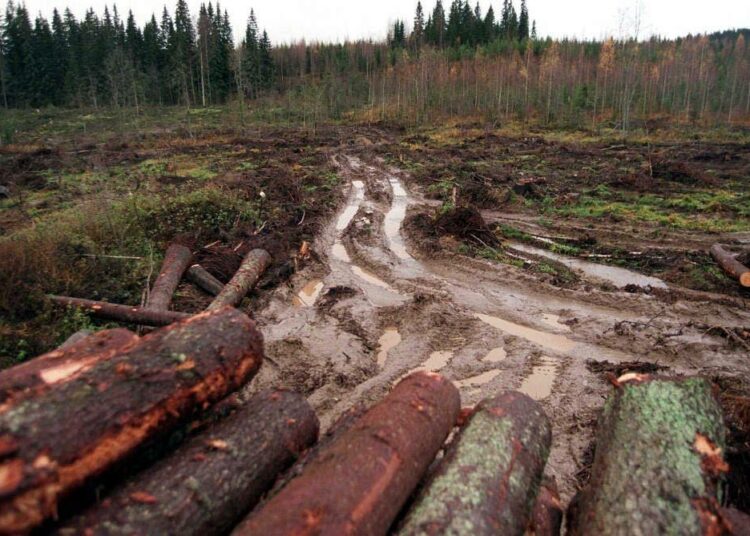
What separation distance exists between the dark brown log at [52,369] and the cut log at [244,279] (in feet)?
11.6

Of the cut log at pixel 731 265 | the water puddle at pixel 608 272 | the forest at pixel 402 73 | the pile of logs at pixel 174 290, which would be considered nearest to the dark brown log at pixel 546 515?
the pile of logs at pixel 174 290

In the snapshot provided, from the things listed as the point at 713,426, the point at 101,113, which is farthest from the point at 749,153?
the point at 101,113

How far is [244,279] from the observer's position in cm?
826

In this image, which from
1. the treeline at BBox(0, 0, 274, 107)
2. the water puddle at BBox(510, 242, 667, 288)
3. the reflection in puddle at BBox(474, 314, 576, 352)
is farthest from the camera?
the treeline at BBox(0, 0, 274, 107)

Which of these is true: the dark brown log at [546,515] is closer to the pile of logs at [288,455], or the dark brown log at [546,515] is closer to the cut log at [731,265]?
the pile of logs at [288,455]

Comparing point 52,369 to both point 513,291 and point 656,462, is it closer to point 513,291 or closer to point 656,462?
point 656,462

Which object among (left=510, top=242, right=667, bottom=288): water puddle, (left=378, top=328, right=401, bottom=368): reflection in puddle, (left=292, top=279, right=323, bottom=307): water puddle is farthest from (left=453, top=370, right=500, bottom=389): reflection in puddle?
(left=510, top=242, right=667, bottom=288): water puddle

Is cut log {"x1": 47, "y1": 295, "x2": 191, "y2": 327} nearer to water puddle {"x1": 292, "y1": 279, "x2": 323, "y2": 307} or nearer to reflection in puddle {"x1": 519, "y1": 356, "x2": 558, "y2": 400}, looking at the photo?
water puddle {"x1": 292, "y1": 279, "x2": 323, "y2": 307}

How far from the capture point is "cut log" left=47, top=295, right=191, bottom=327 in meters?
6.50

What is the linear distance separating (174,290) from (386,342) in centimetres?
393

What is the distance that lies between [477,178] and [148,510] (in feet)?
52.3

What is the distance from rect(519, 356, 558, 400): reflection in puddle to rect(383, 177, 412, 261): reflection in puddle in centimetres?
481

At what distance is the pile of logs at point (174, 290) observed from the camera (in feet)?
21.5

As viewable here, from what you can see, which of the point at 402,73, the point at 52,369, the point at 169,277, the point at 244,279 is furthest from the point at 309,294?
the point at 402,73
